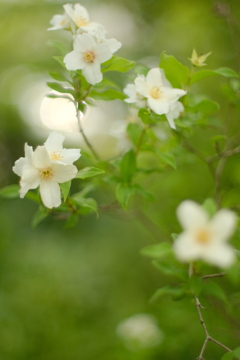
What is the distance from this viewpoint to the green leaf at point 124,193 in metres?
1.12

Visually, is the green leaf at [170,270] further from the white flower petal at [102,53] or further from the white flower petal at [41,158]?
the white flower petal at [102,53]

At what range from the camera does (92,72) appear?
39.3 inches

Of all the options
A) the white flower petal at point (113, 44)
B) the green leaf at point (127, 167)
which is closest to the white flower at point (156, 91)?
the white flower petal at point (113, 44)

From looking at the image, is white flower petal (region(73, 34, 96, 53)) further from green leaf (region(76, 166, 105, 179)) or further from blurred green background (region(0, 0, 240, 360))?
green leaf (region(76, 166, 105, 179))

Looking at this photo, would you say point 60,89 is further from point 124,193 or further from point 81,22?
point 124,193

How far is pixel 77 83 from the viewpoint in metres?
1.10

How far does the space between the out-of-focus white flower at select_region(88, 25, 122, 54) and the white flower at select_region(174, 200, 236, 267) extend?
62cm

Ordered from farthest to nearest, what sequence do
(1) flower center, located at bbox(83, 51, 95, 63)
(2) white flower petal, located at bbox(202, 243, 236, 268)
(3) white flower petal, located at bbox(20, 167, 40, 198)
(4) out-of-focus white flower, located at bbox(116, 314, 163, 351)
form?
(4) out-of-focus white flower, located at bbox(116, 314, 163, 351)
(1) flower center, located at bbox(83, 51, 95, 63)
(3) white flower petal, located at bbox(20, 167, 40, 198)
(2) white flower petal, located at bbox(202, 243, 236, 268)

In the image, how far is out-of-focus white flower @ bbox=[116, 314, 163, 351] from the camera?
1.77 metres

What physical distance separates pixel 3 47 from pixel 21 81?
51 cm

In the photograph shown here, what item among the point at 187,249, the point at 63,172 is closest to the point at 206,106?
the point at 63,172

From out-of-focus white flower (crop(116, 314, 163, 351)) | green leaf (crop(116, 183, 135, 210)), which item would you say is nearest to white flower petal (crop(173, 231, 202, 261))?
green leaf (crop(116, 183, 135, 210))

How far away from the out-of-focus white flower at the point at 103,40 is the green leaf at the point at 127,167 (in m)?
0.35

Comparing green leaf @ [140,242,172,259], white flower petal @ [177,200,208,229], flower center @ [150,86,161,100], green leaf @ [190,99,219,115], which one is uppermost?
flower center @ [150,86,161,100]
